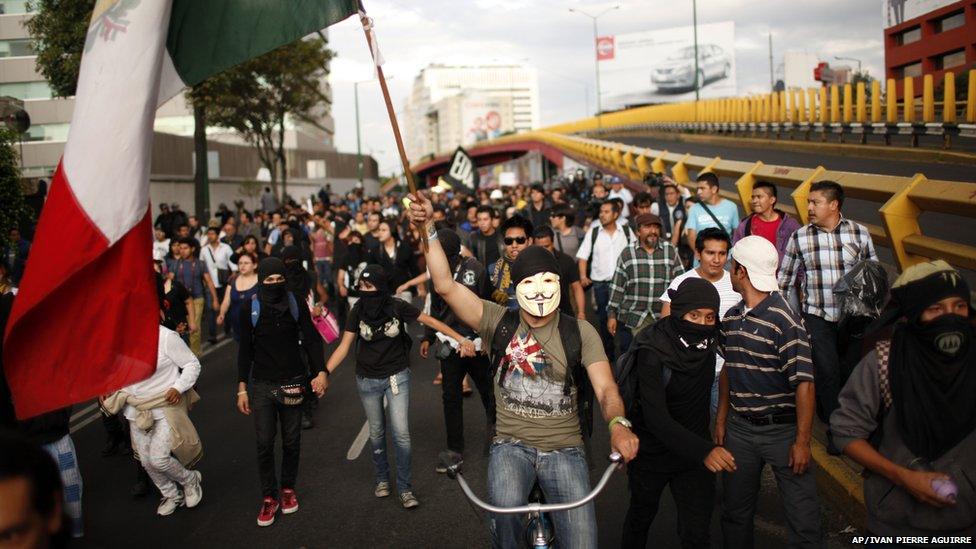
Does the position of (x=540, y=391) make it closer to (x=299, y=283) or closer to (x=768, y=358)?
(x=768, y=358)

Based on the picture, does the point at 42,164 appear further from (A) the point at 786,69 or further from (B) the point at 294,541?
(A) the point at 786,69

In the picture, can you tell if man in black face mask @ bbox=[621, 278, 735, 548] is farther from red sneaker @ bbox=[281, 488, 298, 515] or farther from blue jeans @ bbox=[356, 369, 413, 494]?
red sneaker @ bbox=[281, 488, 298, 515]

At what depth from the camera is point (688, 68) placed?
8719 cm

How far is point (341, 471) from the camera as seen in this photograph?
6961 mm

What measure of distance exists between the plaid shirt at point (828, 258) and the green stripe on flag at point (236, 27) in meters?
3.67

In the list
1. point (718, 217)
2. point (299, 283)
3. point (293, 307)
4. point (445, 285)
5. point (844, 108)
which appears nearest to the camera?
point (445, 285)

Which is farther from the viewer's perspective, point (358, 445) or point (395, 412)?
point (358, 445)

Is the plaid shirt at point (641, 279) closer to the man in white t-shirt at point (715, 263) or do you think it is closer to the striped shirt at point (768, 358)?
the man in white t-shirt at point (715, 263)

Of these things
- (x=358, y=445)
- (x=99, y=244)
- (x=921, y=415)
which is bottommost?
(x=358, y=445)

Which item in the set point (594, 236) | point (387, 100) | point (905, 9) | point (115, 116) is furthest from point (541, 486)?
point (905, 9)

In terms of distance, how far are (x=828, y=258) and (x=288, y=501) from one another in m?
4.22

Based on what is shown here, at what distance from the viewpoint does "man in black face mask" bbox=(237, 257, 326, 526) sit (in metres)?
5.99

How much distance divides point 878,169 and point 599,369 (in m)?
16.3

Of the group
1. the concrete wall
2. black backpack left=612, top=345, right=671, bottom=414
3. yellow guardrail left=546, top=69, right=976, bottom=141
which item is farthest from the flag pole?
the concrete wall
